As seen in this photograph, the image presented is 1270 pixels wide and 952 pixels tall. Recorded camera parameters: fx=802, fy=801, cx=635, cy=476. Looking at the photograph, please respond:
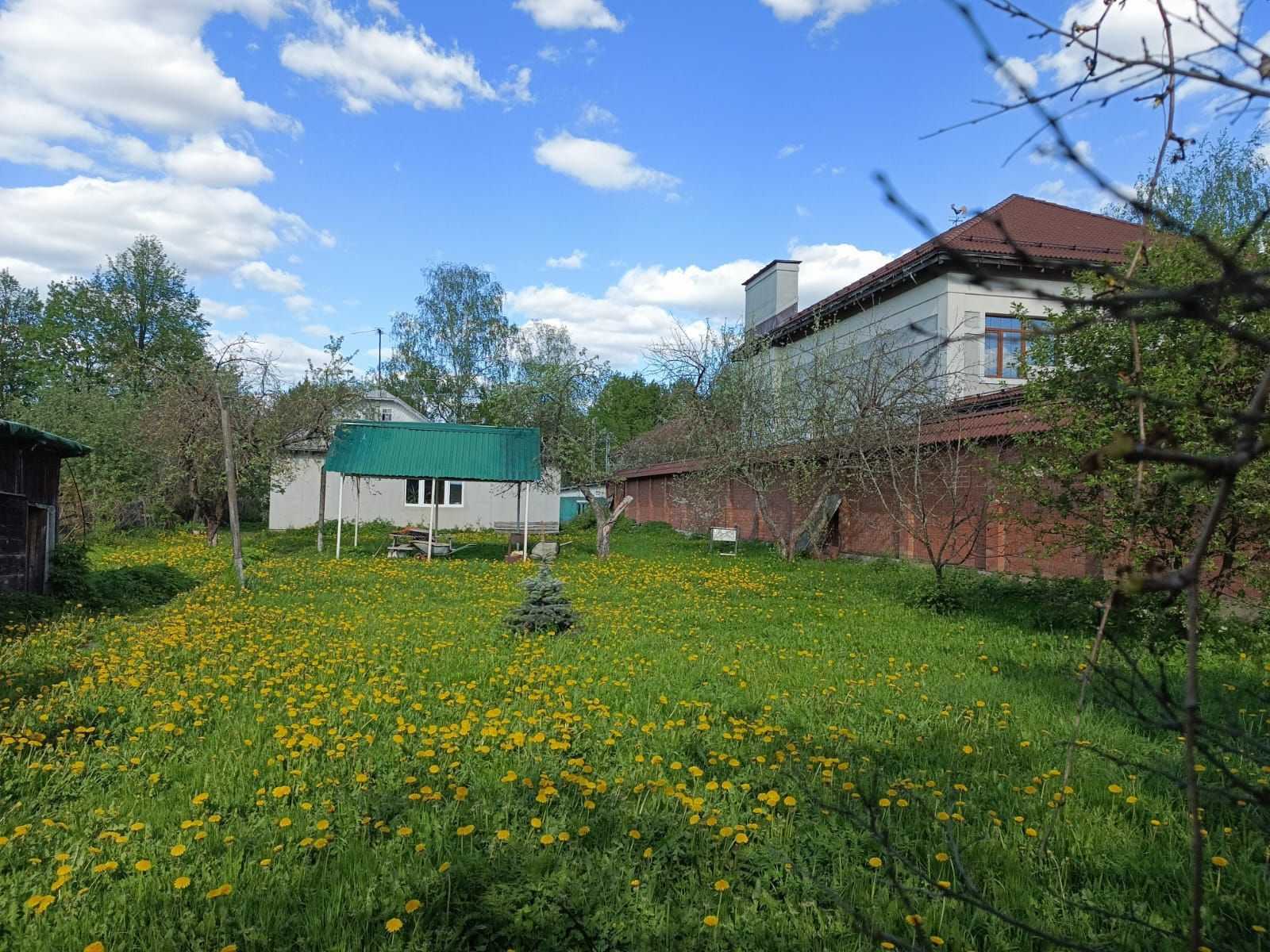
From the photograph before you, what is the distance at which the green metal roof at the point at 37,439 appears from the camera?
962 cm

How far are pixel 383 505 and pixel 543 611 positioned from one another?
22963mm

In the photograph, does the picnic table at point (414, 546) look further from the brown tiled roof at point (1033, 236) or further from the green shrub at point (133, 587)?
the brown tiled roof at point (1033, 236)

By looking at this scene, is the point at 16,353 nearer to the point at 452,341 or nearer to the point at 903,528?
the point at 452,341

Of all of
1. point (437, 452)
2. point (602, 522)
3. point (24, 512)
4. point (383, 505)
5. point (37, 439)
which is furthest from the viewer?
point (383, 505)

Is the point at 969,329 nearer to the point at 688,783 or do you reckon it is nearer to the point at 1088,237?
the point at 1088,237

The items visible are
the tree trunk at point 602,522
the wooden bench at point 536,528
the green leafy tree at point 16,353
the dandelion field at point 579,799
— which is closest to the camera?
the dandelion field at point 579,799

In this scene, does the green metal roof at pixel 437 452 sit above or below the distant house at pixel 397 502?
above

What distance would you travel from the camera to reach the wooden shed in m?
9.92

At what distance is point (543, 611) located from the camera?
28.4 feet

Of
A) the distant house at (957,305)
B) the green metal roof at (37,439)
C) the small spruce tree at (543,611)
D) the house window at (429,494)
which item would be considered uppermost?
the distant house at (957,305)

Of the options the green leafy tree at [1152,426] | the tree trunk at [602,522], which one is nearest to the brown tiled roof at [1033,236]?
the tree trunk at [602,522]

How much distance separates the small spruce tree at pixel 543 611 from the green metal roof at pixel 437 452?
908cm

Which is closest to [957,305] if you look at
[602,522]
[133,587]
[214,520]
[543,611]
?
[602,522]

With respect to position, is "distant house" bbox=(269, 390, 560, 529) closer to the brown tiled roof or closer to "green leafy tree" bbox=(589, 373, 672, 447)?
the brown tiled roof
